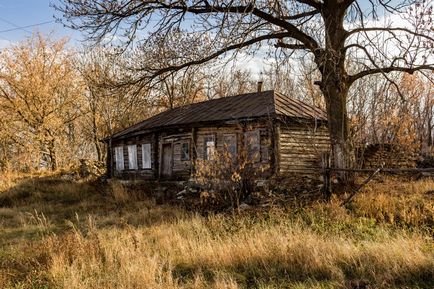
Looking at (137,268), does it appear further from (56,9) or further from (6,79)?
(6,79)

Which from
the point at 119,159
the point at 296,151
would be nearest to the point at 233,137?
the point at 296,151

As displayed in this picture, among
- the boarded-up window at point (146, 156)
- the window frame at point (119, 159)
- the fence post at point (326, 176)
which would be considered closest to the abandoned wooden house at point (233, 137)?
the boarded-up window at point (146, 156)

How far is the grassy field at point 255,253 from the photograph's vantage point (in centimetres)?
489

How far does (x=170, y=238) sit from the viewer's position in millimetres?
7648

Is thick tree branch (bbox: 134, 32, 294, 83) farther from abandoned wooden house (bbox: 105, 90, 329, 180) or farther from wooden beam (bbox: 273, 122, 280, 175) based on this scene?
wooden beam (bbox: 273, 122, 280, 175)

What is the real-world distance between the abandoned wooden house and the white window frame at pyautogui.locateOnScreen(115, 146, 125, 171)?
54 centimetres

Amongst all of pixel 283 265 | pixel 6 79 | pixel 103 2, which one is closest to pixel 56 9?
pixel 103 2

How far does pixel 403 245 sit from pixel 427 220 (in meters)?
3.59

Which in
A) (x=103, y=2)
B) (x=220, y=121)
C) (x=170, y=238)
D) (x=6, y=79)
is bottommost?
(x=170, y=238)

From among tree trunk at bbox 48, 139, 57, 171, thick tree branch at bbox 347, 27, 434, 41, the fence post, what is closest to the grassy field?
the fence post

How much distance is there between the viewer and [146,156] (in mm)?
23438

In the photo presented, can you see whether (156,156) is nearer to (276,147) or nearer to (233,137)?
(233,137)

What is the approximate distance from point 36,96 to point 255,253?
26.0 metres

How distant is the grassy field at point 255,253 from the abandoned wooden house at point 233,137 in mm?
4465
